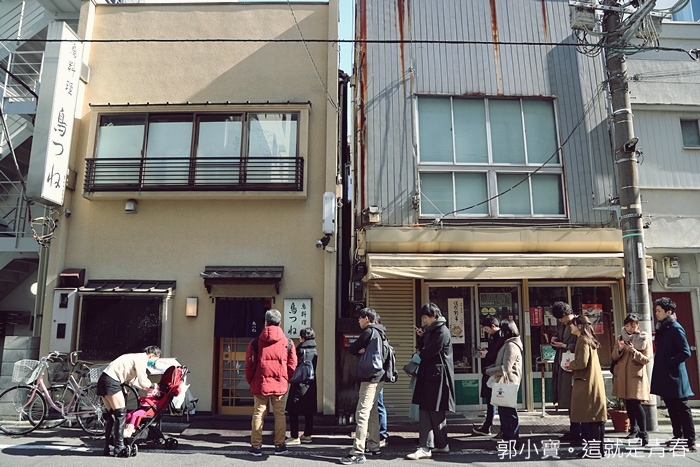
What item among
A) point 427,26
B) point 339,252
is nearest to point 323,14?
point 427,26

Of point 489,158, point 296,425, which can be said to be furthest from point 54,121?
point 489,158

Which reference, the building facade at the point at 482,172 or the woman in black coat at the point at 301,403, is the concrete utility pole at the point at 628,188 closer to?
the building facade at the point at 482,172

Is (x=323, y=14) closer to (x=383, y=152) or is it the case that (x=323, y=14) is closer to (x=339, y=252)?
(x=383, y=152)

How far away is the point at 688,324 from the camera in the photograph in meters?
10.2

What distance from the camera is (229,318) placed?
9.84 metres

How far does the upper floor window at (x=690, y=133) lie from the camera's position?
1102 cm

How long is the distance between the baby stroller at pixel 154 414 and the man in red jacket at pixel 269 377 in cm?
111

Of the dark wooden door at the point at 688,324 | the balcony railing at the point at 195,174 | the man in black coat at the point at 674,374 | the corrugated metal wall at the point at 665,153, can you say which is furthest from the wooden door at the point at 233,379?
the corrugated metal wall at the point at 665,153

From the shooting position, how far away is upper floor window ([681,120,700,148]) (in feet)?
36.2

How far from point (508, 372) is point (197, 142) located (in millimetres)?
7547

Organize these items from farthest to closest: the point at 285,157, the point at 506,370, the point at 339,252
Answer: the point at 339,252 < the point at 285,157 < the point at 506,370

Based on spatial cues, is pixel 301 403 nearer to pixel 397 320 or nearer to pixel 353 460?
pixel 353 460

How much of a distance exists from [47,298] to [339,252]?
6125 mm

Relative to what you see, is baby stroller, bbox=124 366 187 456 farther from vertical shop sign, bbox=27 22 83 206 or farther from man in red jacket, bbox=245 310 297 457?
vertical shop sign, bbox=27 22 83 206
